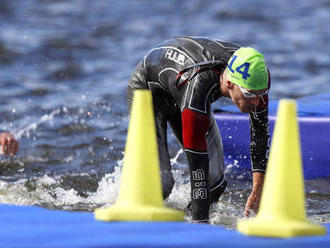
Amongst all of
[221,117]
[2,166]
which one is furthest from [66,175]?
[221,117]

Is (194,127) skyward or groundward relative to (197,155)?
skyward

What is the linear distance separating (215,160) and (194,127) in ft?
3.31

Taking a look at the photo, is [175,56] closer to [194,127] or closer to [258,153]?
[194,127]

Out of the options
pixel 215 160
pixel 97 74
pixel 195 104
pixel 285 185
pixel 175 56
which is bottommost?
pixel 285 185

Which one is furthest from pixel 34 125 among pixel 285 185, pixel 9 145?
pixel 285 185

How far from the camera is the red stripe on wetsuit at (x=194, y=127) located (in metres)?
5.29

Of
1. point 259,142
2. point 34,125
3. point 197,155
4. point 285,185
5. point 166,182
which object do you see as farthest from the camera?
point 34,125

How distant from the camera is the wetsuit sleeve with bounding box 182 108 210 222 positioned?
530 cm

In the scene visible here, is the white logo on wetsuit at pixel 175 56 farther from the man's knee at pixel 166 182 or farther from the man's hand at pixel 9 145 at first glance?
the man's hand at pixel 9 145

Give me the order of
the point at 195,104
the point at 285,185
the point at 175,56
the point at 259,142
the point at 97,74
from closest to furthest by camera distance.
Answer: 1. the point at 285,185
2. the point at 195,104
3. the point at 175,56
4. the point at 259,142
5. the point at 97,74

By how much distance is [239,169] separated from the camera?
8.30 meters

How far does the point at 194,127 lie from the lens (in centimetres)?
530

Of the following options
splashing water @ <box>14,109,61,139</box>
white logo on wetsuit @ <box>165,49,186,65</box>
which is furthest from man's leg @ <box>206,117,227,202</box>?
splashing water @ <box>14,109,61,139</box>

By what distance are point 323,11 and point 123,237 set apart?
59.8ft
